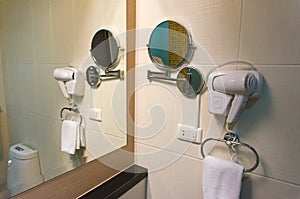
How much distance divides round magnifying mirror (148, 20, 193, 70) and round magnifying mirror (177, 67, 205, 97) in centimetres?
5

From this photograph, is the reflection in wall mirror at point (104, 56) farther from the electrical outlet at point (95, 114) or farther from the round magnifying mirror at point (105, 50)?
the electrical outlet at point (95, 114)

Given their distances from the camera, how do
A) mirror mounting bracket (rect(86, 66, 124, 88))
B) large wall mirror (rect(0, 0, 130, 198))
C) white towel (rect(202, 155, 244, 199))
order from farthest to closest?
mirror mounting bracket (rect(86, 66, 124, 88)) → white towel (rect(202, 155, 244, 199)) → large wall mirror (rect(0, 0, 130, 198))

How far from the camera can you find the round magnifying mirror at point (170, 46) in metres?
0.97

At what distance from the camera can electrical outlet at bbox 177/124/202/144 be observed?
3.24ft

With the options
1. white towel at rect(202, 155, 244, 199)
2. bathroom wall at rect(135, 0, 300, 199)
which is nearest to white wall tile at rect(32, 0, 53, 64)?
bathroom wall at rect(135, 0, 300, 199)

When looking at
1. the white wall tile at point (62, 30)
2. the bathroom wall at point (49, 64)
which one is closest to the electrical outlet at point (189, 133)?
the bathroom wall at point (49, 64)

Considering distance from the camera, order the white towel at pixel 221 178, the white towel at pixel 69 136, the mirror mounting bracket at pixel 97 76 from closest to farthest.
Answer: the white towel at pixel 221 178 < the white towel at pixel 69 136 < the mirror mounting bracket at pixel 97 76

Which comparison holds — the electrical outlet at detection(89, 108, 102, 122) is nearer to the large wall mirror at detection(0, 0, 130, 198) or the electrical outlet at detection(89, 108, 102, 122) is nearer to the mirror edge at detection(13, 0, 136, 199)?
the large wall mirror at detection(0, 0, 130, 198)

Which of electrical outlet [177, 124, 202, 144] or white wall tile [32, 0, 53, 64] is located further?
electrical outlet [177, 124, 202, 144]

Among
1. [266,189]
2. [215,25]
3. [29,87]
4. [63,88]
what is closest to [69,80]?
[63,88]

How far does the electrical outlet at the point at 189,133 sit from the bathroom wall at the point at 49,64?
36 centimetres

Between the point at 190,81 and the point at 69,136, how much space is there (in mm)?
603

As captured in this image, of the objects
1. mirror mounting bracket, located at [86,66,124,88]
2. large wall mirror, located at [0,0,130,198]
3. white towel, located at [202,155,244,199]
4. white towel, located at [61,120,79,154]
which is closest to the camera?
large wall mirror, located at [0,0,130,198]

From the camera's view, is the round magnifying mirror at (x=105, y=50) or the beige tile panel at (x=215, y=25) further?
the round magnifying mirror at (x=105, y=50)
